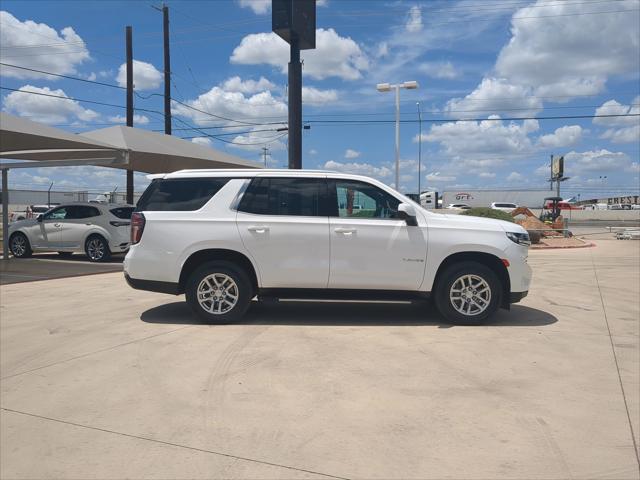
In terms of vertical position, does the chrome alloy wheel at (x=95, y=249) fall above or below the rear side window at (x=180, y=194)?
below

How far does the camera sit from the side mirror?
646cm

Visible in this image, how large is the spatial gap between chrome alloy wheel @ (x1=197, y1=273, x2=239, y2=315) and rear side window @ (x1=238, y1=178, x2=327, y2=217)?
3.08ft

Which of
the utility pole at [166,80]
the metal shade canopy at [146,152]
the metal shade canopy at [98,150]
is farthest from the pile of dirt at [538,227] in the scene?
the utility pole at [166,80]

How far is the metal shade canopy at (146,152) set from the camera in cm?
1606

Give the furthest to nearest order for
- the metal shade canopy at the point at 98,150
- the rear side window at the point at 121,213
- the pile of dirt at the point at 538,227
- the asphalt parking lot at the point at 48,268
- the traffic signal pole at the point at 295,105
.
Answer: the pile of dirt at the point at 538,227
the traffic signal pole at the point at 295,105
the rear side window at the point at 121,213
the metal shade canopy at the point at 98,150
the asphalt parking lot at the point at 48,268

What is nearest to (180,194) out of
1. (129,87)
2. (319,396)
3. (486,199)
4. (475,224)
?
(319,396)

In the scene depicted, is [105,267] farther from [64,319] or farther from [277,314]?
[277,314]

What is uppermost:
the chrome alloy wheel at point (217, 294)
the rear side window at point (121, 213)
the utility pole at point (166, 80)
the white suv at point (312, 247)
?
the utility pole at point (166, 80)

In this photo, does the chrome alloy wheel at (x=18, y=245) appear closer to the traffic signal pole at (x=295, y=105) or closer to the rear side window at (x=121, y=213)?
the rear side window at (x=121, y=213)

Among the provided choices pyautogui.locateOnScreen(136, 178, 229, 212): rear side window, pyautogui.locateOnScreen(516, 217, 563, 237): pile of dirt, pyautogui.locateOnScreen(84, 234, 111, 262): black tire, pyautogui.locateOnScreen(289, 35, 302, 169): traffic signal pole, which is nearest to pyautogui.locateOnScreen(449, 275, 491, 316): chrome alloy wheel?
pyautogui.locateOnScreen(136, 178, 229, 212): rear side window

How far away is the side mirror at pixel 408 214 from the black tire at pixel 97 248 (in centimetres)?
1035

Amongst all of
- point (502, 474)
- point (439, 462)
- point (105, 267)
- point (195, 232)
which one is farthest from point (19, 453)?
point (105, 267)

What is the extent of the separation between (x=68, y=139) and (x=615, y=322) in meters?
12.1

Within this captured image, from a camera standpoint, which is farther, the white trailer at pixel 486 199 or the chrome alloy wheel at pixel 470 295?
the white trailer at pixel 486 199
